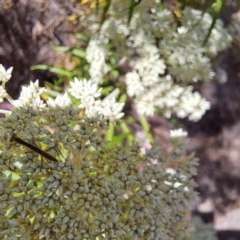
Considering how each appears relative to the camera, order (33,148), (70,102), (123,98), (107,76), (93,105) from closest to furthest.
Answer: (33,148) < (70,102) < (93,105) < (123,98) < (107,76)

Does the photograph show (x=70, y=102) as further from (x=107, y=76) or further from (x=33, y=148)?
(x=107, y=76)

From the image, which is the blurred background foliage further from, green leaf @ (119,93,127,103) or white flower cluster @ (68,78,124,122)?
white flower cluster @ (68,78,124,122)

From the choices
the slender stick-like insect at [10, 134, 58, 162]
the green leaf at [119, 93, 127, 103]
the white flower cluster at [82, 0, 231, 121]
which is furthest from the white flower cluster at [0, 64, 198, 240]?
the green leaf at [119, 93, 127, 103]

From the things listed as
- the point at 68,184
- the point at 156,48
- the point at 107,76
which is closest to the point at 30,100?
the point at 68,184

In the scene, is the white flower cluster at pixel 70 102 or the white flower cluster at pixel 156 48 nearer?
the white flower cluster at pixel 70 102

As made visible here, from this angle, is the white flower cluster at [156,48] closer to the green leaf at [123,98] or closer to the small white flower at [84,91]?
the green leaf at [123,98]

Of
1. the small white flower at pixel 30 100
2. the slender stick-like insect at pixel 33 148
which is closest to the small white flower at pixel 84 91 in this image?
the small white flower at pixel 30 100

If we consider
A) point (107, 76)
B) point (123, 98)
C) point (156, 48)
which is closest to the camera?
point (156, 48)

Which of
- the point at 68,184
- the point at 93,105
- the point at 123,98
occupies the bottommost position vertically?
the point at 123,98

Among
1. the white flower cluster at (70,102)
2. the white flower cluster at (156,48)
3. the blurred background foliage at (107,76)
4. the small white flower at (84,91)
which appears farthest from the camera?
the blurred background foliage at (107,76)
